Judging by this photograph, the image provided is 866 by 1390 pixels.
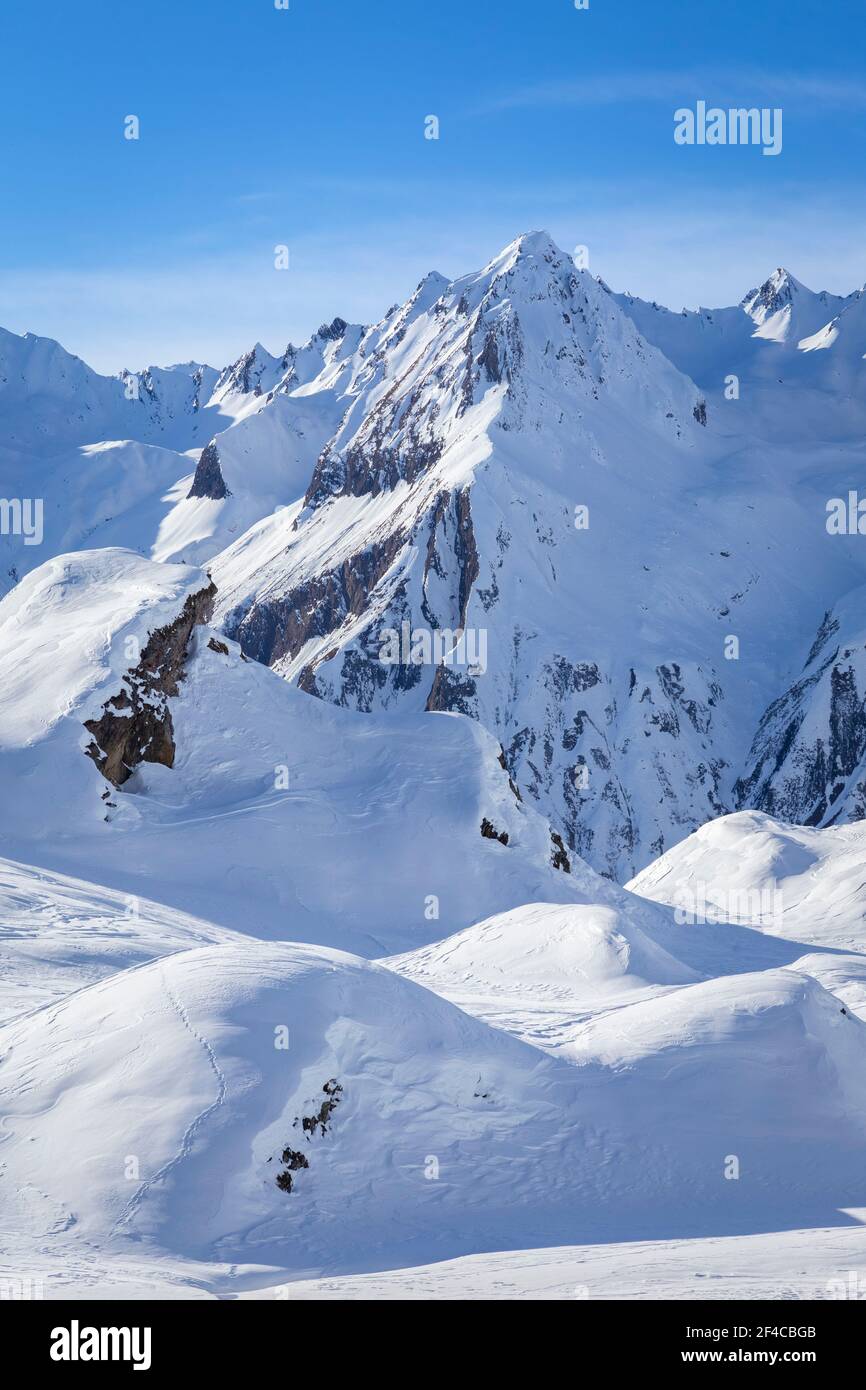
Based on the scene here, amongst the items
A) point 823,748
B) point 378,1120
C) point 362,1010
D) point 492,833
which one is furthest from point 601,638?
point 378,1120

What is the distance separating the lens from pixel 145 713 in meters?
38.2

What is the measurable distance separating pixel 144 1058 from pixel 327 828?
21274 millimetres

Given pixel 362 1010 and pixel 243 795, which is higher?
pixel 243 795

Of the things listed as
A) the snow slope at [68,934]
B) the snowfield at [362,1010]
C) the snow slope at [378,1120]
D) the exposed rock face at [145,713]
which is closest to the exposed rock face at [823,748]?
the snowfield at [362,1010]

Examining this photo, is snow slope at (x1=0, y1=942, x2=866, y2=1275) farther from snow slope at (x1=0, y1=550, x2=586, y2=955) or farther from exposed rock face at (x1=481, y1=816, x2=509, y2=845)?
exposed rock face at (x1=481, y1=816, x2=509, y2=845)

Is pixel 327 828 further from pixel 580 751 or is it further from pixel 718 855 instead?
pixel 580 751

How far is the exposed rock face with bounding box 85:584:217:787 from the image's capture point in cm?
3678

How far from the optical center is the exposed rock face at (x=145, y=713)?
3678 centimetres

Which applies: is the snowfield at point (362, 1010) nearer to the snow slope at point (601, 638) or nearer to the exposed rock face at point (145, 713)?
the exposed rock face at point (145, 713)

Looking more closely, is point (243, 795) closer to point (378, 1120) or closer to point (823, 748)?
point (378, 1120)

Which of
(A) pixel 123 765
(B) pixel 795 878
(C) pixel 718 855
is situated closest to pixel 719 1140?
(A) pixel 123 765

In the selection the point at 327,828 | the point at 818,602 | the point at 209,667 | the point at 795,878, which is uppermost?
the point at 818,602
